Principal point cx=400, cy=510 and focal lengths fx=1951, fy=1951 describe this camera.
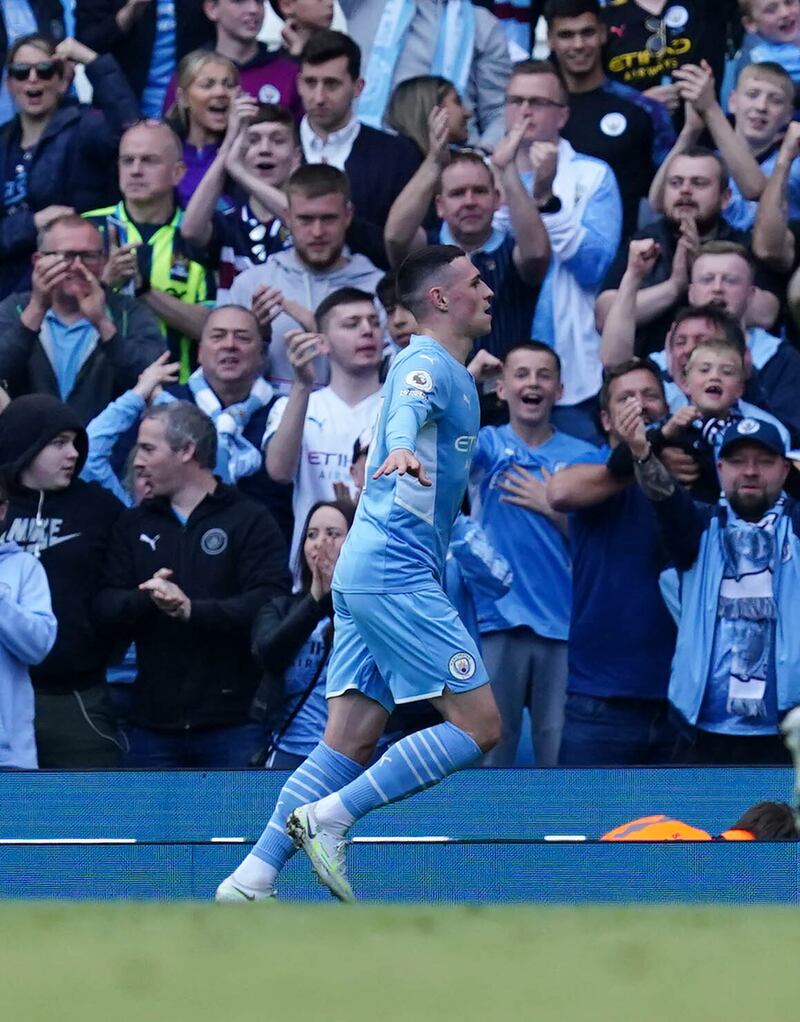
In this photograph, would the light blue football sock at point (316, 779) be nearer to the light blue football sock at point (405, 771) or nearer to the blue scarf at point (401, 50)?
the light blue football sock at point (405, 771)

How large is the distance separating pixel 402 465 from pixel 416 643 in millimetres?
688

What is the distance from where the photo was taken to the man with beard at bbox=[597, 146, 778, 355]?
923cm

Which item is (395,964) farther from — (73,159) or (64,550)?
(73,159)

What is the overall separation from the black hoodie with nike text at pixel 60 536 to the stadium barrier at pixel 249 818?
3.38 ft

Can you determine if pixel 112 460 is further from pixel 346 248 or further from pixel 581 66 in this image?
pixel 581 66

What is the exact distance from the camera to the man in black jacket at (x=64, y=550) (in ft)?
27.2

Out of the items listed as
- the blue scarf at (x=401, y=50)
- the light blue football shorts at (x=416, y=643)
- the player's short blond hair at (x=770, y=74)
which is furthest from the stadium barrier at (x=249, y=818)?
the blue scarf at (x=401, y=50)

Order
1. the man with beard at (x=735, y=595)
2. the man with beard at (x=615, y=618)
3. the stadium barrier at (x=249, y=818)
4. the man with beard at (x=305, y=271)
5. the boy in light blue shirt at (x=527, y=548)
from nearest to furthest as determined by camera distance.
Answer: the stadium barrier at (x=249, y=818), the man with beard at (x=735, y=595), the man with beard at (x=615, y=618), the boy in light blue shirt at (x=527, y=548), the man with beard at (x=305, y=271)

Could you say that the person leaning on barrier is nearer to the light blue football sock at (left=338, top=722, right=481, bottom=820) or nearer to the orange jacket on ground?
the orange jacket on ground

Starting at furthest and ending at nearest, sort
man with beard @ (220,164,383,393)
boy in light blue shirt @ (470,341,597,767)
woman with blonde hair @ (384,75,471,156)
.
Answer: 1. woman with blonde hair @ (384,75,471,156)
2. man with beard @ (220,164,383,393)
3. boy in light blue shirt @ (470,341,597,767)

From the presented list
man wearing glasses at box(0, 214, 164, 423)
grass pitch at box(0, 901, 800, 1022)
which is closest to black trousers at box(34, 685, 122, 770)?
man wearing glasses at box(0, 214, 164, 423)

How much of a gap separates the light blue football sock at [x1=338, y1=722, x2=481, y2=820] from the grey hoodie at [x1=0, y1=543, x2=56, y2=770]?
2345 millimetres

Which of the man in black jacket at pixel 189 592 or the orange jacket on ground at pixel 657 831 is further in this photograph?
the man in black jacket at pixel 189 592

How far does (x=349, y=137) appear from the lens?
33.0ft
